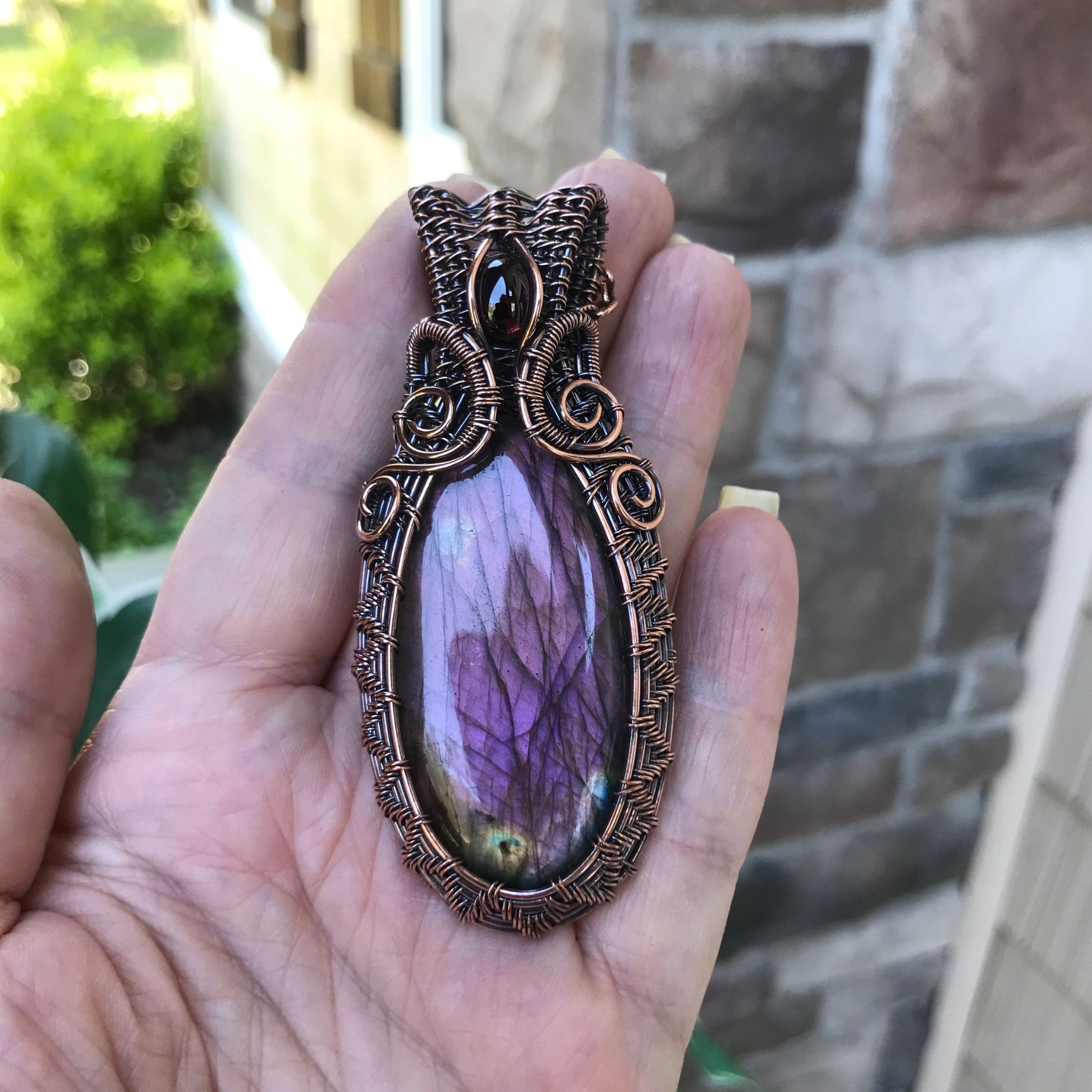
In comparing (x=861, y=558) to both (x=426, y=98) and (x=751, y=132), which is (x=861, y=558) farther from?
(x=426, y=98)

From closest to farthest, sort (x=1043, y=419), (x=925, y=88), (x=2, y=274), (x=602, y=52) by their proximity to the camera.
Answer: (x=602, y=52) < (x=925, y=88) < (x=1043, y=419) < (x=2, y=274)

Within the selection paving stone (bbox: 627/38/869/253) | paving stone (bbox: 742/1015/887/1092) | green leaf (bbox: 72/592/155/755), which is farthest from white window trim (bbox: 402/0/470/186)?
paving stone (bbox: 742/1015/887/1092)

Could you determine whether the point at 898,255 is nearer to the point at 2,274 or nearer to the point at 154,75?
the point at 2,274

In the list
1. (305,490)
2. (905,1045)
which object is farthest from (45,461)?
(905,1045)

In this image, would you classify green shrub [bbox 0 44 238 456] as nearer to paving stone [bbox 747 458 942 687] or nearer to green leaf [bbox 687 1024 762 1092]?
paving stone [bbox 747 458 942 687]

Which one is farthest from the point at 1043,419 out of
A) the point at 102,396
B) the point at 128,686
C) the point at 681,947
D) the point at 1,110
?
the point at 1,110

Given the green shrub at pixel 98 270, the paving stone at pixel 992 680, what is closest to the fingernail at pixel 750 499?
the paving stone at pixel 992 680

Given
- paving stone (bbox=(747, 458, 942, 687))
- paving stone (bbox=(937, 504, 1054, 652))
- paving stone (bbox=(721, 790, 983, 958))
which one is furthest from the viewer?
paving stone (bbox=(721, 790, 983, 958))
